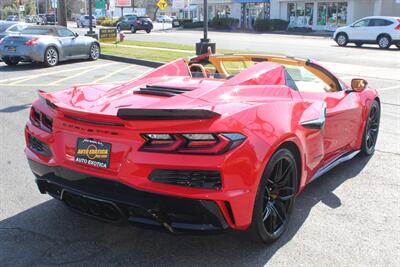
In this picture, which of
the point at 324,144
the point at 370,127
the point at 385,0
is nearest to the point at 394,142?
the point at 370,127

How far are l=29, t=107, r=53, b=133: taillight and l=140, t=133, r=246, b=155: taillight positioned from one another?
0.91 m

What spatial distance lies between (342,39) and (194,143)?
2518cm

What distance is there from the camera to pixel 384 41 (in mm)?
24797

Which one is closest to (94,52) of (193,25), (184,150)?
(184,150)

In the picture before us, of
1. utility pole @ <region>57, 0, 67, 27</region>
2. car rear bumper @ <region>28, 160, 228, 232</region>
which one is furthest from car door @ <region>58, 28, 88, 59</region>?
car rear bumper @ <region>28, 160, 228, 232</region>

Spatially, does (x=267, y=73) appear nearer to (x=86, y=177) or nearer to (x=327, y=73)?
(x=327, y=73)

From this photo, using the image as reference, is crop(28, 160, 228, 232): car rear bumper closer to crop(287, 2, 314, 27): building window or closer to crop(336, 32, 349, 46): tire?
crop(336, 32, 349, 46): tire

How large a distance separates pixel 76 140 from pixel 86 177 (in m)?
0.28

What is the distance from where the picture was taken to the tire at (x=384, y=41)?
2462 centimetres

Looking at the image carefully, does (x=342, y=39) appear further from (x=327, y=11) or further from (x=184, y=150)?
(x=184, y=150)

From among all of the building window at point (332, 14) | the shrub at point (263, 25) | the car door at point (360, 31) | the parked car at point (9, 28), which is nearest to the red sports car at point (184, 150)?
the parked car at point (9, 28)

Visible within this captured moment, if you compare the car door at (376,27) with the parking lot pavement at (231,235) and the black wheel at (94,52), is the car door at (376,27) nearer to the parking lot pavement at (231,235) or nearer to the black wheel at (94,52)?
the black wheel at (94,52)

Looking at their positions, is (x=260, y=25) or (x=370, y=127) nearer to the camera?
(x=370, y=127)

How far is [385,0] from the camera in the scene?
141 ft
